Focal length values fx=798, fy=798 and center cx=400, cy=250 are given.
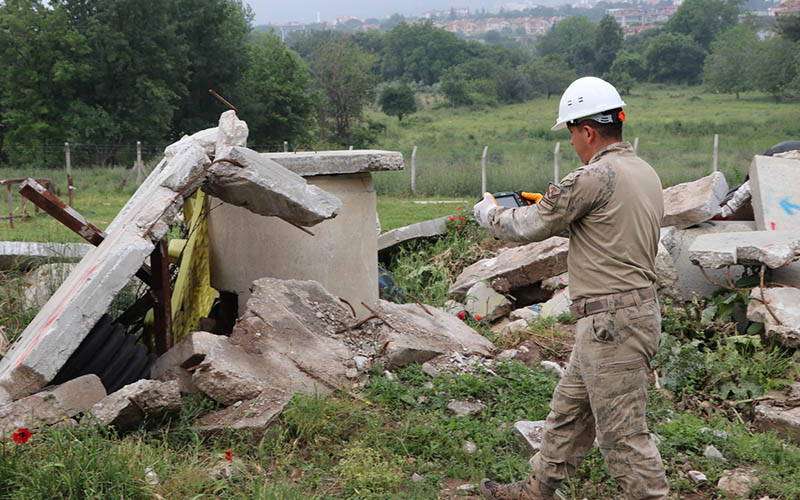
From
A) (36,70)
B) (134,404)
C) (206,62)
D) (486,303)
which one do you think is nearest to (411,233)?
(486,303)

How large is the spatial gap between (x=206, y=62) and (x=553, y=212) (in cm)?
3471

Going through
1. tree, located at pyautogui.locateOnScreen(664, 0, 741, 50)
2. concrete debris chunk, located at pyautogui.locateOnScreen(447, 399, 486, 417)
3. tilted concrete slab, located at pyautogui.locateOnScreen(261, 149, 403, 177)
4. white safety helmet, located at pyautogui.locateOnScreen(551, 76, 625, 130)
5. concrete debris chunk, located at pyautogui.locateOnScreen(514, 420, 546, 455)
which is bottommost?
concrete debris chunk, located at pyautogui.locateOnScreen(447, 399, 486, 417)

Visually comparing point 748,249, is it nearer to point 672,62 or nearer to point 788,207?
point 788,207

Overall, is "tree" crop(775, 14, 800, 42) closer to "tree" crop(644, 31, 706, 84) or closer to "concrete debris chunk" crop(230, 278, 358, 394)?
"tree" crop(644, 31, 706, 84)

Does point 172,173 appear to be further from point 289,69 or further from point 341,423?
point 289,69

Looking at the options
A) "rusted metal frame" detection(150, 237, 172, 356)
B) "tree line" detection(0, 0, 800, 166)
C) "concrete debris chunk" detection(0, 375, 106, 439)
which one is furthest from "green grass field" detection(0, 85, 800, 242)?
"concrete debris chunk" detection(0, 375, 106, 439)

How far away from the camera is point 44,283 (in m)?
6.78

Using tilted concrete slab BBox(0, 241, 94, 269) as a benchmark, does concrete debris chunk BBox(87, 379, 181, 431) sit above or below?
below

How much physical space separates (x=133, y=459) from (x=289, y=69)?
126 ft

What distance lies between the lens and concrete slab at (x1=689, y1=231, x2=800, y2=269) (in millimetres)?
6281

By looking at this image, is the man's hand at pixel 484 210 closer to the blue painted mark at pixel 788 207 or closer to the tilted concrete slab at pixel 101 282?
the tilted concrete slab at pixel 101 282

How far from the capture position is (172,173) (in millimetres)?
5270

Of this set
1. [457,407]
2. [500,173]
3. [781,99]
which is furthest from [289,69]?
[457,407]

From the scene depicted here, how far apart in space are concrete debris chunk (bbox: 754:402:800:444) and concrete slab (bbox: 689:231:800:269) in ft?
4.76
